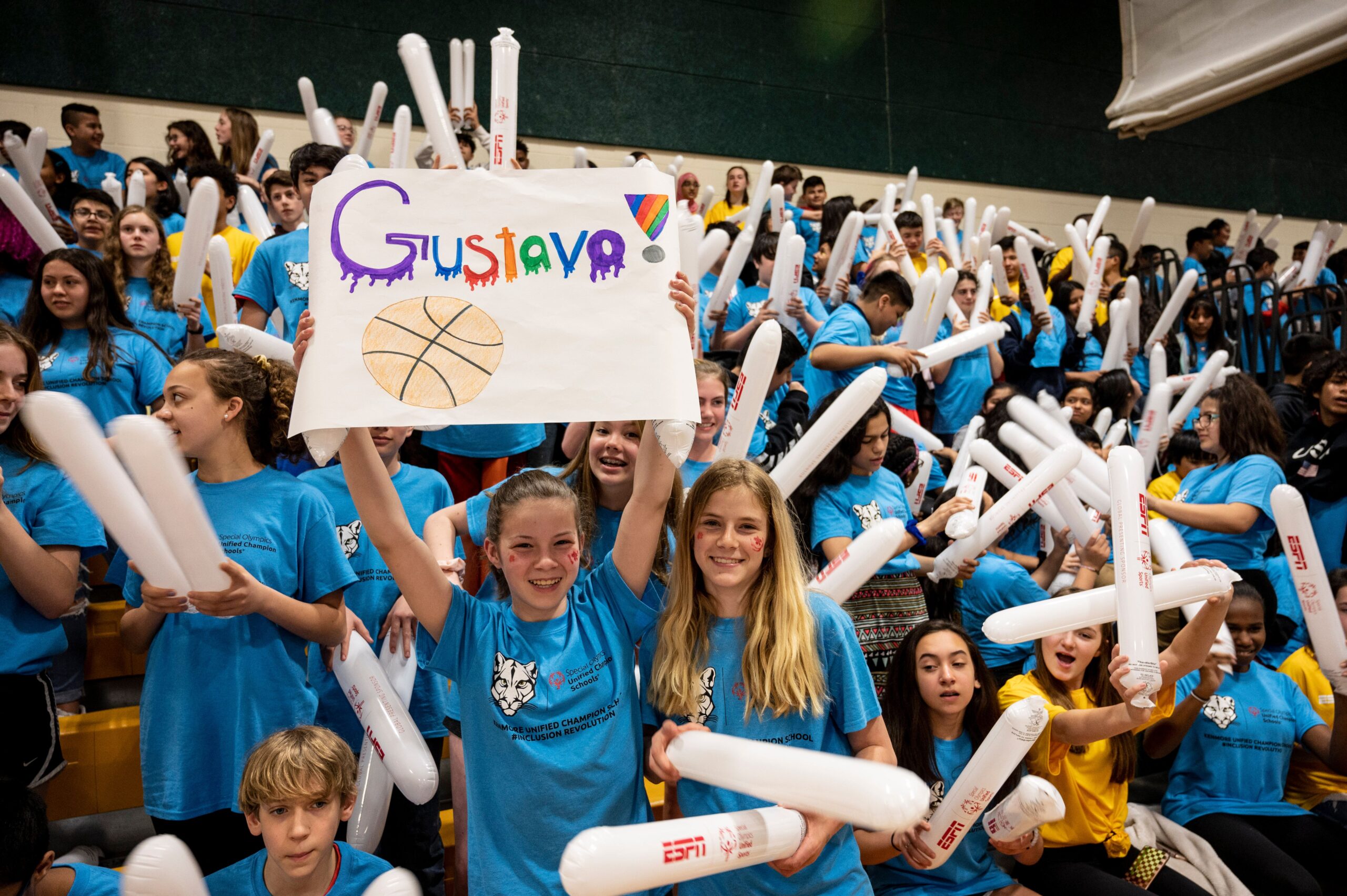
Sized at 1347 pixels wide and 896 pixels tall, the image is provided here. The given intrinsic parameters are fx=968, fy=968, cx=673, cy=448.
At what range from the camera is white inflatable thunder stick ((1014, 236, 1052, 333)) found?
259 inches

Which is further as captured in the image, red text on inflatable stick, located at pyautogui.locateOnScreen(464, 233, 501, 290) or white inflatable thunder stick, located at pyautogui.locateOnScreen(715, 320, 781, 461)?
white inflatable thunder stick, located at pyautogui.locateOnScreen(715, 320, 781, 461)

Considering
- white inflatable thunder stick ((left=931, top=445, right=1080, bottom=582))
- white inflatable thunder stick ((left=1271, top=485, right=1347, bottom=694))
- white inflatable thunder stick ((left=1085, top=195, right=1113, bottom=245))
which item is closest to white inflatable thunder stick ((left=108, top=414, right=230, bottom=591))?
white inflatable thunder stick ((left=931, top=445, right=1080, bottom=582))

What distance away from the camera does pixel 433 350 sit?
1.67m

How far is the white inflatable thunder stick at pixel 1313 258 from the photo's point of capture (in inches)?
339

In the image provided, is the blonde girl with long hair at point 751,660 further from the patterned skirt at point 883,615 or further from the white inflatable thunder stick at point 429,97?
the white inflatable thunder stick at point 429,97

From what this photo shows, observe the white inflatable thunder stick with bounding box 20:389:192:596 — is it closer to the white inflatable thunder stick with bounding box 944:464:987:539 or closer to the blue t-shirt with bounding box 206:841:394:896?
the blue t-shirt with bounding box 206:841:394:896

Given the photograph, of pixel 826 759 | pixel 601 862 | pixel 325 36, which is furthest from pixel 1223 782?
pixel 325 36

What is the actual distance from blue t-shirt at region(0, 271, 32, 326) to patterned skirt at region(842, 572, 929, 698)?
365cm

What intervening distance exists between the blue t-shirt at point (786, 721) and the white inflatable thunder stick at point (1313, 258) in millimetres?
8611

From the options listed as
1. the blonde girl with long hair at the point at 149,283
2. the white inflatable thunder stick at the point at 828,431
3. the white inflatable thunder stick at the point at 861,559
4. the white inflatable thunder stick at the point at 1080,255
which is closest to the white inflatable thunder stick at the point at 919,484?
the white inflatable thunder stick at the point at 828,431

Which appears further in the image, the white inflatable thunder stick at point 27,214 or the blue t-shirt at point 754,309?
the blue t-shirt at point 754,309

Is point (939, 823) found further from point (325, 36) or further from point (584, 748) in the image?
point (325, 36)

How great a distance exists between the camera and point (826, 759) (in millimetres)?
1589

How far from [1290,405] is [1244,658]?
258 cm
